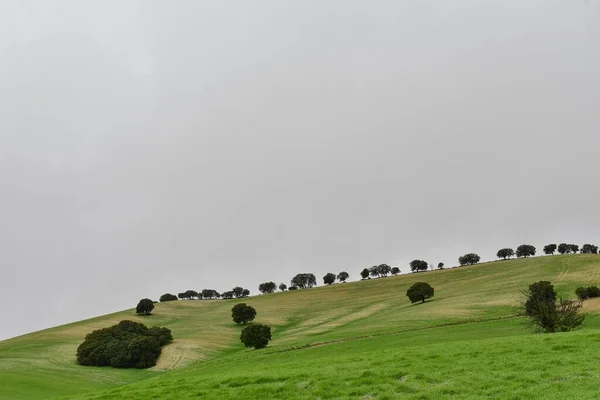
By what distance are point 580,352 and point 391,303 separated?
293 feet

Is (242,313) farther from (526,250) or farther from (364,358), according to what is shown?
(526,250)

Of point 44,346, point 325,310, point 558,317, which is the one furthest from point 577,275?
point 44,346

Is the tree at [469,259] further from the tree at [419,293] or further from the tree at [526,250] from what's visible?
the tree at [419,293]

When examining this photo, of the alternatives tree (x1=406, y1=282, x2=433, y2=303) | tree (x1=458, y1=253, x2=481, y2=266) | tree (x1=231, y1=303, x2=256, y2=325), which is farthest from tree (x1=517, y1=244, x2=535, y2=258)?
tree (x1=231, y1=303, x2=256, y2=325)

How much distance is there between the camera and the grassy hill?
18.6 metres

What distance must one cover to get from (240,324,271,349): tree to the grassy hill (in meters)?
3.28

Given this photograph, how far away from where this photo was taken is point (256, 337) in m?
67.4

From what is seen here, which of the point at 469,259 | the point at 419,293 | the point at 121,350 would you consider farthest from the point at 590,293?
the point at 469,259

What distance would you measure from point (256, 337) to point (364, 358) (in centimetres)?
4162

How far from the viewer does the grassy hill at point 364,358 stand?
18.6 meters

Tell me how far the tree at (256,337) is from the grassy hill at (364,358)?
328cm

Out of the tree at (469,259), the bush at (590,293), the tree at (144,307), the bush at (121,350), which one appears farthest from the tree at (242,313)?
the tree at (469,259)

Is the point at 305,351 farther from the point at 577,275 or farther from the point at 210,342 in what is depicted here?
the point at 577,275

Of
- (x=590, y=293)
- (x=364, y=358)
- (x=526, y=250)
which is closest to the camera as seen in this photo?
(x=364, y=358)
